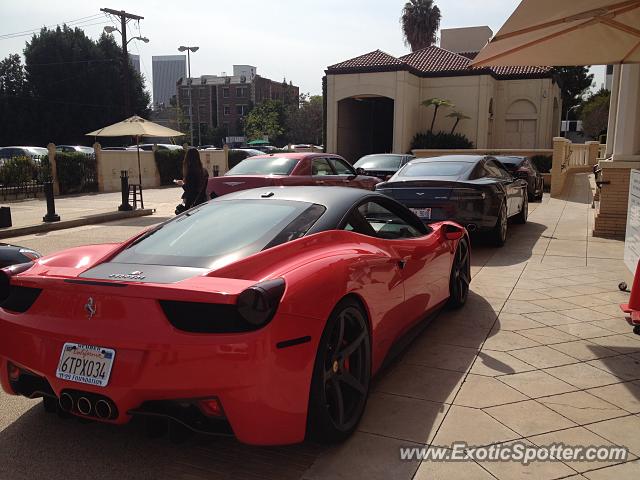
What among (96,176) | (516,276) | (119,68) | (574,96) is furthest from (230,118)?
(516,276)

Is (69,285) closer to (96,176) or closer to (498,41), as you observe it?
(498,41)

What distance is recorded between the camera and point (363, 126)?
108 feet

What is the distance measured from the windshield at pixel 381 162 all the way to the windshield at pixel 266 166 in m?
4.79

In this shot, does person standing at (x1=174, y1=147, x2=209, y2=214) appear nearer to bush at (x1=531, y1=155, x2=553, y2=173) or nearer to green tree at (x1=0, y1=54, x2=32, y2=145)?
bush at (x1=531, y1=155, x2=553, y2=173)

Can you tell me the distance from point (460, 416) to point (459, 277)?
2.33 metres

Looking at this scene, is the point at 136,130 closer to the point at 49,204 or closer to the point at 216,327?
the point at 49,204

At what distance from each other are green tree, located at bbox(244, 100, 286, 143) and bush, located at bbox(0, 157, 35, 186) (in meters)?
53.9

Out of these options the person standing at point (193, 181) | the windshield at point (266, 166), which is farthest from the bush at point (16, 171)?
the windshield at point (266, 166)

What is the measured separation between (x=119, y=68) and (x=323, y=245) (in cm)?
5005

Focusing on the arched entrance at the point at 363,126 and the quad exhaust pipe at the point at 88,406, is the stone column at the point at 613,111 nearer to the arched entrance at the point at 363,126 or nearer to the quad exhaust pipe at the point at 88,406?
the quad exhaust pipe at the point at 88,406

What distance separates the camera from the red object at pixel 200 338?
2.53m

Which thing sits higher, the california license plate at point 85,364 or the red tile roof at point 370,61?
the red tile roof at point 370,61

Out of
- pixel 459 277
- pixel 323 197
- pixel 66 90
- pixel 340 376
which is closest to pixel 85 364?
pixel 340 376

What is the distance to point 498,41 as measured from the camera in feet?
20.5
